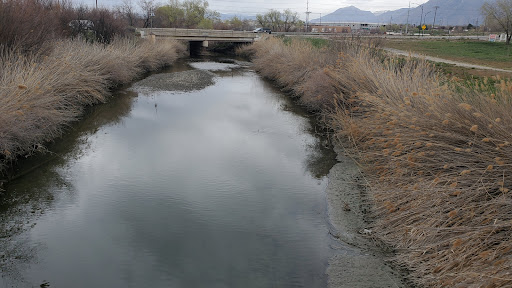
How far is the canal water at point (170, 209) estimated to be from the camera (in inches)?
243

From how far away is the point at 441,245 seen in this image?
18.3ft

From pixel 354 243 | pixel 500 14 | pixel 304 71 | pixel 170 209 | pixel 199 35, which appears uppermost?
pixel 500 14

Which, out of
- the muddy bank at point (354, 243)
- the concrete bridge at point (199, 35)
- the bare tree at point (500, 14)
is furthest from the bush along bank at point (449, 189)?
the bare tree at point (500, 14)

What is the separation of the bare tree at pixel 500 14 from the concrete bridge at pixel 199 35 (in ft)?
82.0

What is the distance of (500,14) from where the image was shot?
4597cm

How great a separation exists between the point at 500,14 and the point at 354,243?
48.5 m

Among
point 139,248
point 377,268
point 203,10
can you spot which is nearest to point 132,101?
point 139,248

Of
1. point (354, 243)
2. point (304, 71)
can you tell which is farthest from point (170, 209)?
point (304, 71)

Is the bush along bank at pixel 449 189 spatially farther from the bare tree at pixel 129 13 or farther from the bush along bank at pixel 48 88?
the bare tree at pixel 129 13

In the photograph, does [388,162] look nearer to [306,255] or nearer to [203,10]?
[306,255]

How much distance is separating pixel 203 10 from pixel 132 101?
65.0 metres

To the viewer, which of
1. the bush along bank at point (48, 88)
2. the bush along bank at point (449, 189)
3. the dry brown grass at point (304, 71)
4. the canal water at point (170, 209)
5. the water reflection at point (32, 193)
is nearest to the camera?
the bush along bank at point (449, 189)

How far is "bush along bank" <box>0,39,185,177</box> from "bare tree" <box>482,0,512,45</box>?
122ft

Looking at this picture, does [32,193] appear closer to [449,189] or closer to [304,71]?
[449,189]
